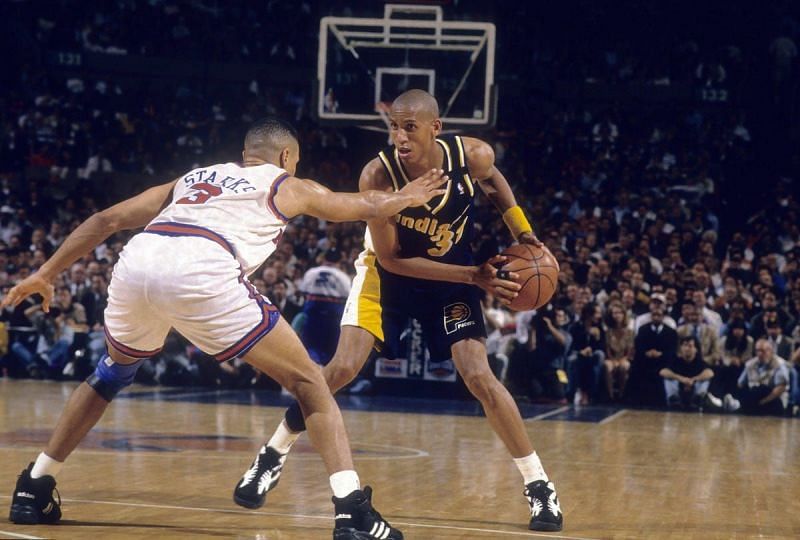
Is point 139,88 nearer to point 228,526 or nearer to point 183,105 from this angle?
point 183,105

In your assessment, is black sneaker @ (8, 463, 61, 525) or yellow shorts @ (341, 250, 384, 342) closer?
black sneaker @ (8, 463, 61, 525)

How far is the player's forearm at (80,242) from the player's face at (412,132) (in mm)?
1591

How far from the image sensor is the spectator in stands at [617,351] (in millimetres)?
14125

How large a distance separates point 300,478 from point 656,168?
14595mm

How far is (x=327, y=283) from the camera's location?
13688 mm

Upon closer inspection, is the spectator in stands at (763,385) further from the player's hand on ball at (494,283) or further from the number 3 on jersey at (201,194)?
the number 3 on jersey at (201,194)

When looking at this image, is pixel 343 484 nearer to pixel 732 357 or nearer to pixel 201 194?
pixel 201 194

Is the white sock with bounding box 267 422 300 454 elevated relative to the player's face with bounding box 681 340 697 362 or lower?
elevated

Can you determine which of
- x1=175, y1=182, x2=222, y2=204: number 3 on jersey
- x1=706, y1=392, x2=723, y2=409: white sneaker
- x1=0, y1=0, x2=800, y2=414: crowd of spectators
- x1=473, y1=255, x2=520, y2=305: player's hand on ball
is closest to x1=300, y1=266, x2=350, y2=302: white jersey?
x1=0, y1=0, x2=800, y2=414: crowd of spectators

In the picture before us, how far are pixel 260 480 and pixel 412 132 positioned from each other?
74.2 inches

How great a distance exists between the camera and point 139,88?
949 inches

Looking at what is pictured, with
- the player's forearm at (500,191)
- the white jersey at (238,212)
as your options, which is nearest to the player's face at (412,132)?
the player's forearm at (500,191)

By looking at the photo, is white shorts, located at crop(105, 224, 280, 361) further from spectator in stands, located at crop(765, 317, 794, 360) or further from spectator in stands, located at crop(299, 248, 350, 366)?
spectator in stands, located at crop(765, 317, 794, 360)

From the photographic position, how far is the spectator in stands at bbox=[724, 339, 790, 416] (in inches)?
535
